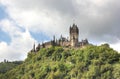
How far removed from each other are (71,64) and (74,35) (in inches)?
855

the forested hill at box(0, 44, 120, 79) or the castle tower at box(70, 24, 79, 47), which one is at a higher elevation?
the castle tower at box(70, 24, 79, 47)

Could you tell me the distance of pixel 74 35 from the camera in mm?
144750

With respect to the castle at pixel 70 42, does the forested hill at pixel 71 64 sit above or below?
below

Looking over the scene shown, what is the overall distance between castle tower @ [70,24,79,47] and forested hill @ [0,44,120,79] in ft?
14.6

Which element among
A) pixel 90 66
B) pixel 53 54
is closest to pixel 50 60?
pixel 53 54

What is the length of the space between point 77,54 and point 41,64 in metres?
13.7

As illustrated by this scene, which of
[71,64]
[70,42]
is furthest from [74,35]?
[71,64]

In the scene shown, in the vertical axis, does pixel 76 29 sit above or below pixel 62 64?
above

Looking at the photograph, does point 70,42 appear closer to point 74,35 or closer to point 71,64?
point 74,35

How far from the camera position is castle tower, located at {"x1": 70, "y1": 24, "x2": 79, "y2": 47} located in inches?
5534

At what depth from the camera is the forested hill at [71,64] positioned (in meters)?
113

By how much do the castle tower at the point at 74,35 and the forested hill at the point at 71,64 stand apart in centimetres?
445

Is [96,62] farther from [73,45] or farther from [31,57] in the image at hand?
[31,57]

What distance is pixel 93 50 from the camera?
12562 centimetres
